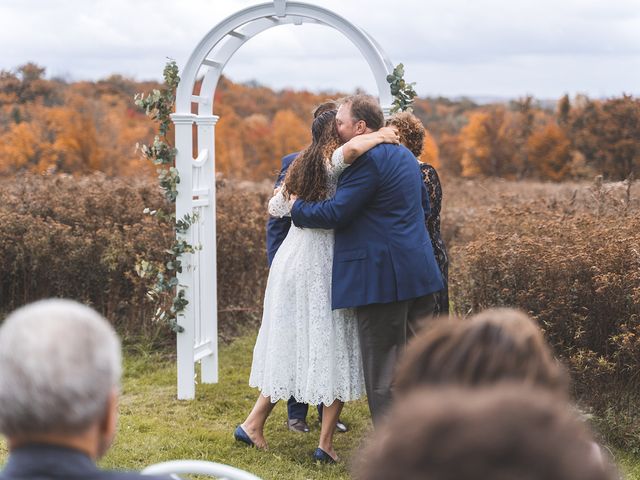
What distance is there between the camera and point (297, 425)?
526cm

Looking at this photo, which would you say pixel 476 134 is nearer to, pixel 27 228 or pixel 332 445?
pixel 27 228

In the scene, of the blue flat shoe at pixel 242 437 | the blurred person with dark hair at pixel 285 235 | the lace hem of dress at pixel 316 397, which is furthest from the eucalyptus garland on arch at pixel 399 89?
the blue flat shoe at pixel 242 437

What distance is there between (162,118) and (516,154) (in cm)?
2433

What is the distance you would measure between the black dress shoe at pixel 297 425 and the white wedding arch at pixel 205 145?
0.93 meters

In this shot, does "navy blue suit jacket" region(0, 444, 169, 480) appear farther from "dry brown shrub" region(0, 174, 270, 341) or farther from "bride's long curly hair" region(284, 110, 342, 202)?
"dry brown shrub" region(0, 174, 270, 341)

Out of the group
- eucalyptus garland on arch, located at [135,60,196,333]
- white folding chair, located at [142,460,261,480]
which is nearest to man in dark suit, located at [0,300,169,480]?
white folding chair, located at [142,460,261,480]

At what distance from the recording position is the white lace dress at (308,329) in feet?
14.8

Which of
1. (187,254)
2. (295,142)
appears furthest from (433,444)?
(295,142)

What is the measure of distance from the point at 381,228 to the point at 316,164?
0.49 m

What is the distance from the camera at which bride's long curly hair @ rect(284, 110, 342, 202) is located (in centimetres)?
444

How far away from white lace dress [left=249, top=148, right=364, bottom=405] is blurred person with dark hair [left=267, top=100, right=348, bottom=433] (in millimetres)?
325

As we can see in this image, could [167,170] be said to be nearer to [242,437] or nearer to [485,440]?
[242,437]

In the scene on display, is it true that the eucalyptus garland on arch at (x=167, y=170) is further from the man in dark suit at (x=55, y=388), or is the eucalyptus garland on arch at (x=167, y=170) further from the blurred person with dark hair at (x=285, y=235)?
the man in dark suit at (x=55, y=388)

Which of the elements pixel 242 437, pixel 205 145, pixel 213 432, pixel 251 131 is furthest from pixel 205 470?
pixel 251 131
